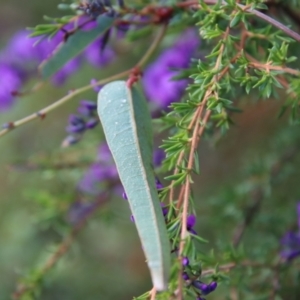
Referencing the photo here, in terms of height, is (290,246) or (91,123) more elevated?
(91,123)

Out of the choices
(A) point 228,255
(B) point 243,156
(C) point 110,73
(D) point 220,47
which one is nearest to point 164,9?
(D) point 220,47

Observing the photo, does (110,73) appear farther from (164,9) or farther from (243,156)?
(164,9)

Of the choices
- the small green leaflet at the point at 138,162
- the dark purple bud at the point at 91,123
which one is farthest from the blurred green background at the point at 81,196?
the small green leaflet at the point at 138,162

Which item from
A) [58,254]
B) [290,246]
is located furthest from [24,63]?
[290,246]

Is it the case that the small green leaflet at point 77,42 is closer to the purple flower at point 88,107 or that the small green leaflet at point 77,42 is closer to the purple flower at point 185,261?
the purple flower at point 88,107

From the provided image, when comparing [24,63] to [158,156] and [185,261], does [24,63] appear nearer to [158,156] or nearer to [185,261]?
[158,156]
